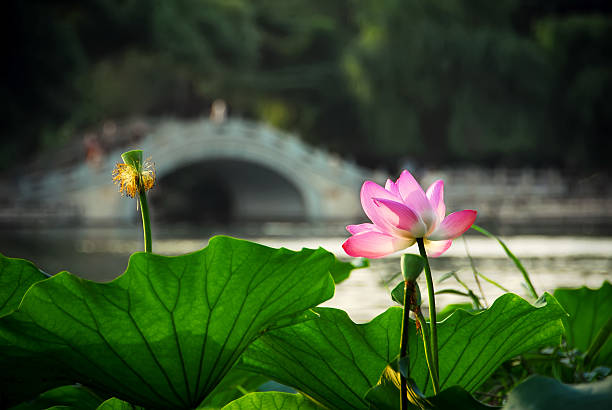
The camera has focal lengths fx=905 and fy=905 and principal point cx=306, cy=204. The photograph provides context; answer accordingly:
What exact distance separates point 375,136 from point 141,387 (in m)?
20.9

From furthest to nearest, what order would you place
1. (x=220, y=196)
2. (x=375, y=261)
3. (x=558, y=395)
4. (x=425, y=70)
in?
1. (x=220, y=196)
2. (x=425, y=70)
3. (x=375, y=261)
4. (x=558, y=395)

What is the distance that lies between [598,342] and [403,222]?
1.47 ft

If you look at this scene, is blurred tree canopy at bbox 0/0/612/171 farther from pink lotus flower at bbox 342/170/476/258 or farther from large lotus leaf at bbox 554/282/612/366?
pink lotus flower at bbox 342/170/476/258

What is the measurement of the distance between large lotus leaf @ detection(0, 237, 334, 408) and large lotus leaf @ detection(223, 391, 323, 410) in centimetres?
4

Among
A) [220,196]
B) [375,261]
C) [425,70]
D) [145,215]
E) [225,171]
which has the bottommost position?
[145,215]

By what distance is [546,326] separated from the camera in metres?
1.09

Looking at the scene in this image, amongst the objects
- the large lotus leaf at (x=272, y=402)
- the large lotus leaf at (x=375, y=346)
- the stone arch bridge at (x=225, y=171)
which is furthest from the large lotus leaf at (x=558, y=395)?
the stone arch bridge at (x=225, y=171)

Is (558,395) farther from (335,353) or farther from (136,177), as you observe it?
(136,177)

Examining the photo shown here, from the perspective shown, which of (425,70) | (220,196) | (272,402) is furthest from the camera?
(220,196)

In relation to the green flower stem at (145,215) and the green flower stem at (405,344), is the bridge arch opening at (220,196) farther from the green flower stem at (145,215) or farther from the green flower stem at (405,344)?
the green flower stem at (405,344)

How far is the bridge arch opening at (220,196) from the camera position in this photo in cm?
2469

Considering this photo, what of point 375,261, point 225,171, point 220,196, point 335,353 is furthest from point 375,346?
point 220,196

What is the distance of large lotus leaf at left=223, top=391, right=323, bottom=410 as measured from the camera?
3.49ft

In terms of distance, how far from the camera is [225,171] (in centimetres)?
2411
